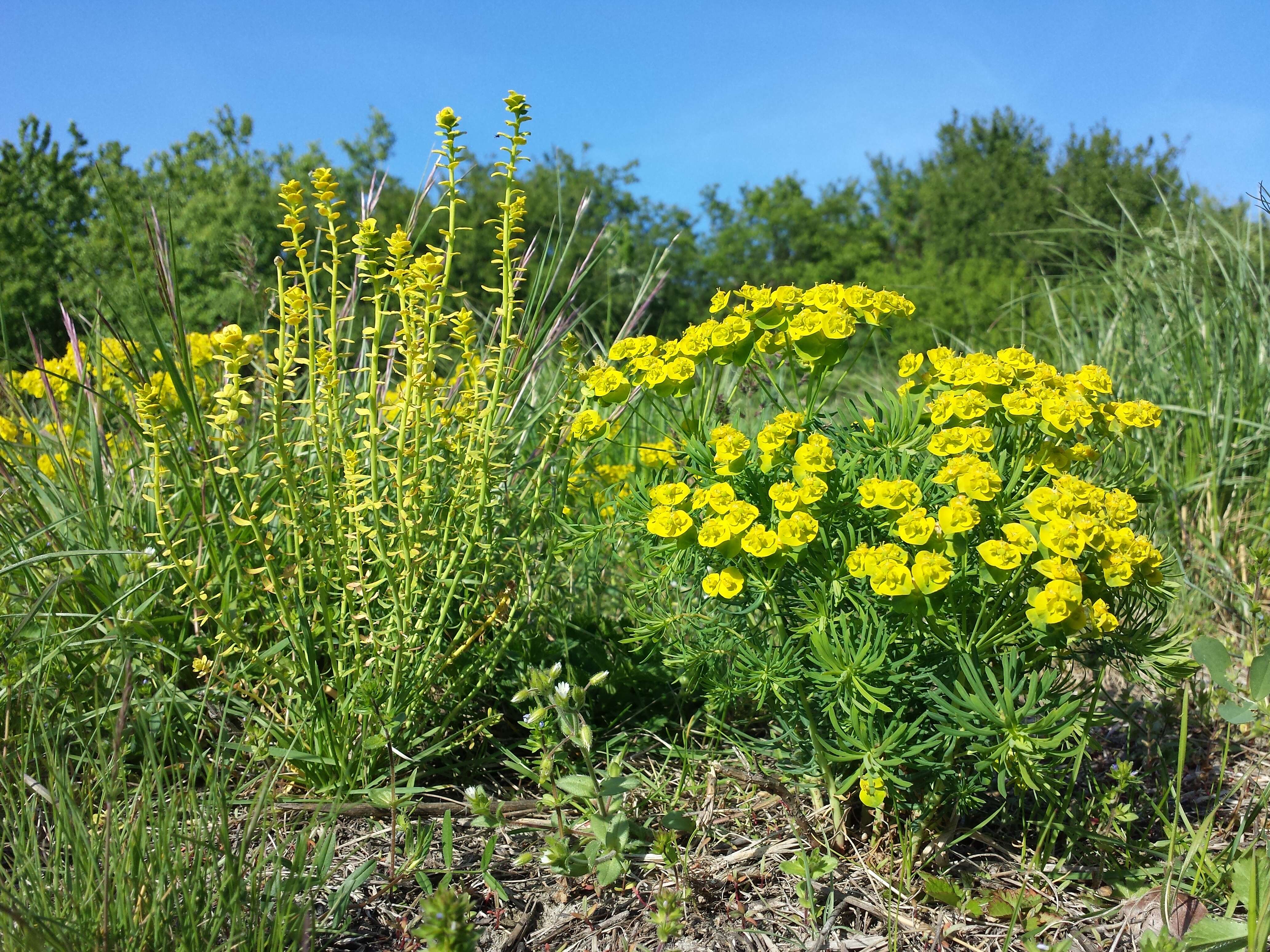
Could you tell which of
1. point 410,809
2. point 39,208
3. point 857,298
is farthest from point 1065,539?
point 39,208

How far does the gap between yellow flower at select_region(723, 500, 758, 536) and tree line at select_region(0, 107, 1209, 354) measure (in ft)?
23.5

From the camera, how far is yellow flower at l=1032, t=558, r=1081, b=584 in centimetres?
144

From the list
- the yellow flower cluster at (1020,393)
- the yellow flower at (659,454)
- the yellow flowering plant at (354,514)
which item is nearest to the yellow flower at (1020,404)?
the yellow flower cluster at (1020,393)

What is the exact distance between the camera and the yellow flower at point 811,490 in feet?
5.10

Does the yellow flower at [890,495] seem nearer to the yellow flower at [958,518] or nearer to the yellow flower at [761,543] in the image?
the yellow flower at [958,518]

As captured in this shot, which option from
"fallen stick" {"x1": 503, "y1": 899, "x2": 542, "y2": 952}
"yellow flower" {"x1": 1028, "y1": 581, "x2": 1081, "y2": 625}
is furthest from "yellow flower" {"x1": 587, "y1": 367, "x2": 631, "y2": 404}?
"fallen stick" {"x1": 503, "y1": 899, "x2": 542, "y2": 952}

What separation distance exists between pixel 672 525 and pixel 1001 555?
0.57 metres

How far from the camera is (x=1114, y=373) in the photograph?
4.34 meters

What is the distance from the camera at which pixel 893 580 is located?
1.46m

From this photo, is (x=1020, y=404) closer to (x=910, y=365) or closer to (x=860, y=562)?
(x=910, y=365)

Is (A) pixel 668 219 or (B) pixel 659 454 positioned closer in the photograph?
(B) pixel 659 454

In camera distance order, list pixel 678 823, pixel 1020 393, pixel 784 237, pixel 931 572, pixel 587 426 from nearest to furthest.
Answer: pixel 931 572, pixel 1020 393, pixel 678 823, pixel 587 426, pixel 784 237

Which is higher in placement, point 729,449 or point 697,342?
point 697,342

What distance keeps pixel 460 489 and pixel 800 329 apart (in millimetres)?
795
